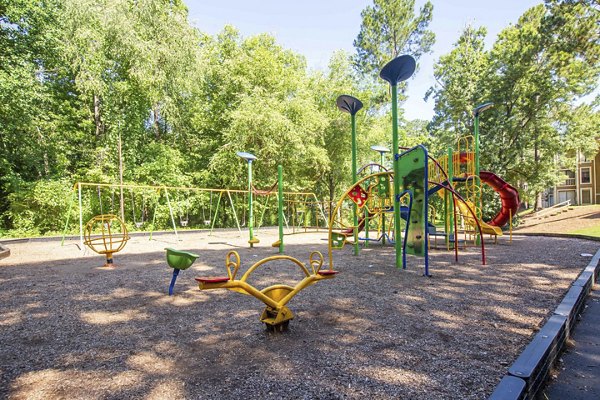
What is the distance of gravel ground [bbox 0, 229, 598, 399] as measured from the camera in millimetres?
2162

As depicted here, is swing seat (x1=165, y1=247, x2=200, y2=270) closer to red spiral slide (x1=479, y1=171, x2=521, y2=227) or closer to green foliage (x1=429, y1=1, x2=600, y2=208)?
red spiral slide (x1=479, y1=171, x2=521, y2=227)

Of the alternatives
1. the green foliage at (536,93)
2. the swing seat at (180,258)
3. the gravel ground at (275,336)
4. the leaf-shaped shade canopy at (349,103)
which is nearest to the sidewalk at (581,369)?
the gravel ground at (275,336)

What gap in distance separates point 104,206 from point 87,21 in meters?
9.60

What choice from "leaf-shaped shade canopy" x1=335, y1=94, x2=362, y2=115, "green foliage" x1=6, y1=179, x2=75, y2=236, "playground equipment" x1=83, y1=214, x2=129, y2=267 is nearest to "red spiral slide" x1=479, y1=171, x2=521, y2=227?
"leaf-shaped shade canopy" x1=335, y1=94, x2=362, y2=115

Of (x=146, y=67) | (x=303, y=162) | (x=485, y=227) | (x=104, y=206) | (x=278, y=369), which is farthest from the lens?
(x=303, y=162)

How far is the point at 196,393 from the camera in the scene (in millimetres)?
2062

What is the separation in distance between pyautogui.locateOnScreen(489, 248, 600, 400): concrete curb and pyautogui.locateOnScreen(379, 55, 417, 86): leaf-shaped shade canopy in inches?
178

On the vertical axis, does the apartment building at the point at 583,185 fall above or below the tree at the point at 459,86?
below

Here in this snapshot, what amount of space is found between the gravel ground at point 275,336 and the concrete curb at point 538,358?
14 cm

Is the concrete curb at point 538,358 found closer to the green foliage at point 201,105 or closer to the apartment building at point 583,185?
the green foliage at point 201,105

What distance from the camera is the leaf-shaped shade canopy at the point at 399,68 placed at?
6.07 metres

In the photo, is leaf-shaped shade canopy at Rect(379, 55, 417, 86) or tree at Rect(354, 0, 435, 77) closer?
leaf-shaped shade canopy at Rect(379, 55, 417, 86)

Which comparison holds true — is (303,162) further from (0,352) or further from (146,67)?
(0,352)

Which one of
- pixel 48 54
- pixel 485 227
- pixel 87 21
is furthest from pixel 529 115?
pixel 48 54
